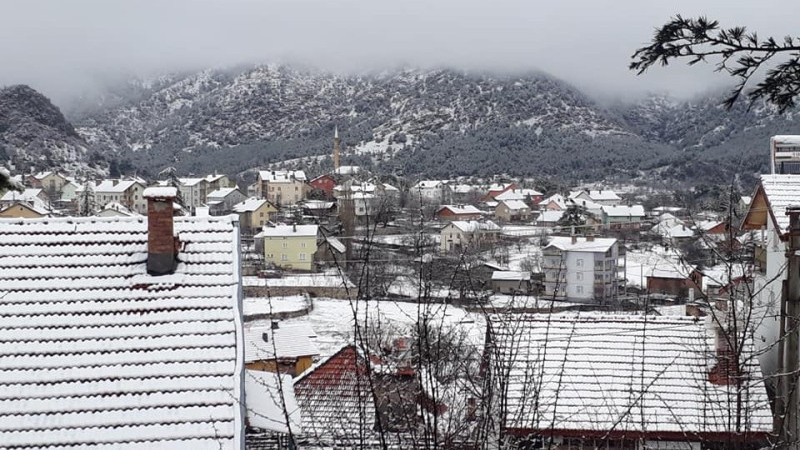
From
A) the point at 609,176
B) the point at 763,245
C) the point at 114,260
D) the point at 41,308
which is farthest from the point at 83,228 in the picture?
the point at 609,176

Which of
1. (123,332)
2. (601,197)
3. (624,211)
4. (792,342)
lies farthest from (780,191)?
(601,197)

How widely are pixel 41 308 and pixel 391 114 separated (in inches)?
4963

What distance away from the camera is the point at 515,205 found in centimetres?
5506

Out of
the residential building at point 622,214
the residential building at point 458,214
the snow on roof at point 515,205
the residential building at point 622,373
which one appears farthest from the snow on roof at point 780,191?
the snow on roof at point 515,205

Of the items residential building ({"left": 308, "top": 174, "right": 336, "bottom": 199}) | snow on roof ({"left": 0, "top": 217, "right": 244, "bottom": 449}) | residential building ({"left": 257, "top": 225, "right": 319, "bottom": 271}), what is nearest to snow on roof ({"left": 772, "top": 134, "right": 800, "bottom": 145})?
snow on roof ({"left": 0, "top": 217, "right": 244, "bottom": 449})

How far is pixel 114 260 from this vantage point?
15.7 ft

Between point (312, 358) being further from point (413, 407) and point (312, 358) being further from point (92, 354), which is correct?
point (413, 407)

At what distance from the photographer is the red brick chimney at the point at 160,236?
4.70 m

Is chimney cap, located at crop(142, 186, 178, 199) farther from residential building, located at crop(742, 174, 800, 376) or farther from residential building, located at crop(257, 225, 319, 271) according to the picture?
residential building, located at crop(257, 225, 319, 271)

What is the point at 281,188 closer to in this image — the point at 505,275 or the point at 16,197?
the point at 505,275

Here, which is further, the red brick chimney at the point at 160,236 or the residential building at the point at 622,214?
the residential building at the point at 622,214

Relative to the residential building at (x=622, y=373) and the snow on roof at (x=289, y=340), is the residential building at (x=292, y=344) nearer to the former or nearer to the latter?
the snow on roof at (x=289, y=340)

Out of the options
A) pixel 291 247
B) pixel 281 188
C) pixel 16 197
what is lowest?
pixel 291 247

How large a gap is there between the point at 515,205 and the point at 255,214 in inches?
738
